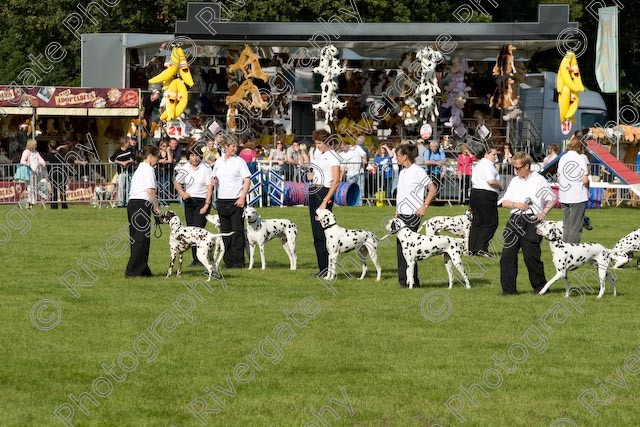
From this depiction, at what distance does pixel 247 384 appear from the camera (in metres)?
11.4

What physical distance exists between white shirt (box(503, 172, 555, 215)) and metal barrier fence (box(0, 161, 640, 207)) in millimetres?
16266

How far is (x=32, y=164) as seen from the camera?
32.3 metres

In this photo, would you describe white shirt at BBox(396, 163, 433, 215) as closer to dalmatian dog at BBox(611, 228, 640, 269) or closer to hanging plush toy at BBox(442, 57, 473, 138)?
dalmatian dog at BBox(611, 228, 640, 269)

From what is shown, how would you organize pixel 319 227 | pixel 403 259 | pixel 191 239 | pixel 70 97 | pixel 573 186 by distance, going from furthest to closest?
pixel 70 97, pixel 573 186, pixel 319 227, pixel 191 239, pixel 403 259

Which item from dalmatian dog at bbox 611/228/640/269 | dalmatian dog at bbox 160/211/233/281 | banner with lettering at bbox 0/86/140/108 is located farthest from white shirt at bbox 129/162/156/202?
banner with lettering at bbox 0/86/140/108

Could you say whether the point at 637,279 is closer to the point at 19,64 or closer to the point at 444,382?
the point at 444,382

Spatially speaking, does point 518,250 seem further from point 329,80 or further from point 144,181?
point 329,80

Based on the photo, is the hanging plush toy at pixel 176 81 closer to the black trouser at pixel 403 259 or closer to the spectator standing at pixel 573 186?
the spectator standing at pixel 573 186

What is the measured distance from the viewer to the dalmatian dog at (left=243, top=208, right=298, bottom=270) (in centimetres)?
1967

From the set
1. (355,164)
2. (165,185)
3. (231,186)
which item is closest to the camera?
(231,186)

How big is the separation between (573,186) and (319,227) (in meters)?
Result: 3.97

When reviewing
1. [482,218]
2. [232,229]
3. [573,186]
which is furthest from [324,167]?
[482,218]

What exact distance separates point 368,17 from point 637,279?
112 feet

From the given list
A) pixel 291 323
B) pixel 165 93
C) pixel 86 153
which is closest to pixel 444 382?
pixel 291 323
